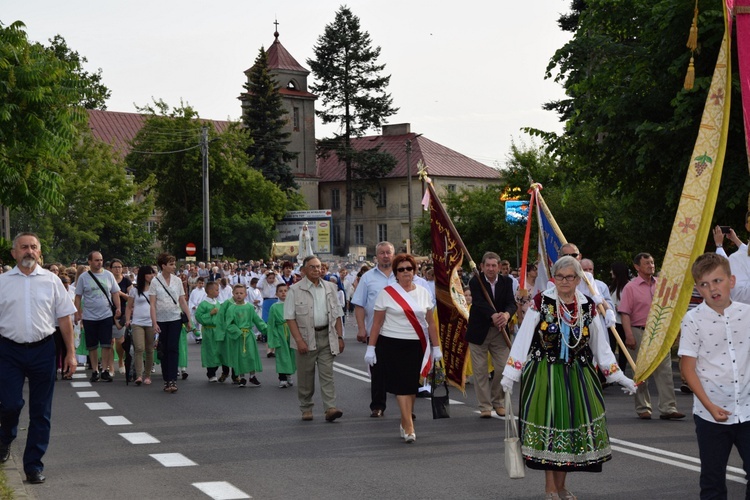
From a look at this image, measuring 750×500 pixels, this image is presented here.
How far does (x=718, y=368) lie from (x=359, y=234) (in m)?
106

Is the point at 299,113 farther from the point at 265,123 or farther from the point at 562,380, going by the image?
the point at 562,380

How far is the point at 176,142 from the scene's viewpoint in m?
82.1

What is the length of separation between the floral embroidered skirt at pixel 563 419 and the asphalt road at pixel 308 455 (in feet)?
2.46

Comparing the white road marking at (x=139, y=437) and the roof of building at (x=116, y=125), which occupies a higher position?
the roof of building at (x=116, y=125)

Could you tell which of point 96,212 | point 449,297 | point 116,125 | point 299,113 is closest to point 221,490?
point 449,297

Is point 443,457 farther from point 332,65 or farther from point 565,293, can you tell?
point 332,65

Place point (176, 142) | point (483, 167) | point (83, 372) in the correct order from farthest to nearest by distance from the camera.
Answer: point (483, 167)
point (176, 142)
point (83, 372)

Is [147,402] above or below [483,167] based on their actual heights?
below

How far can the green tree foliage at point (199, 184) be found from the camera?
8212 cm

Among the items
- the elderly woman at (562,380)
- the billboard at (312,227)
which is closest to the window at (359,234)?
the billboard at (312,227)

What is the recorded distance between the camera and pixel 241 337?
17.4 metres

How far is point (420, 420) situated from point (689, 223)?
3.80 meters

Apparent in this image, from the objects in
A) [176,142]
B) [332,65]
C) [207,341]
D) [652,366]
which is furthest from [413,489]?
[332,65]

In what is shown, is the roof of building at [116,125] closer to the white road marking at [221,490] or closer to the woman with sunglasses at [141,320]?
the woman with sunglasses at [141,320]
